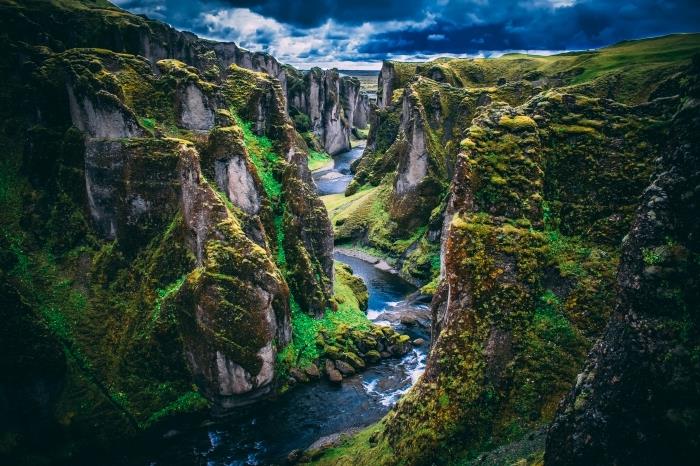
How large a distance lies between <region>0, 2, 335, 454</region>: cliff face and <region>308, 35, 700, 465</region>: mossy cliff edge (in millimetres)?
13011

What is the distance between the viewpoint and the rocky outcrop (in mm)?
11469

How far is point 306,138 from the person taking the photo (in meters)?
144

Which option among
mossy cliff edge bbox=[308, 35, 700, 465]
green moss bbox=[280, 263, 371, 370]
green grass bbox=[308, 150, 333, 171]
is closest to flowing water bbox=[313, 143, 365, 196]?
green grass bbox=[308, 150, 333, 171]

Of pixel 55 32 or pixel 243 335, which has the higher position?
pixel 55 32

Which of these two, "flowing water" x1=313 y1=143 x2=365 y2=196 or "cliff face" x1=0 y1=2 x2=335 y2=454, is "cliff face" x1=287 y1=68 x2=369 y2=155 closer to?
"flowing water" x1=313 y1=143 x2=365 y2=196

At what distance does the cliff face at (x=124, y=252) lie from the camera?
31.1 metres

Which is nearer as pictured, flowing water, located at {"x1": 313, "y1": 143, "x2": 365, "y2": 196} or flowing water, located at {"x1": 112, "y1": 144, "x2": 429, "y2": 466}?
flowing water, located at {"x1": 112, "y1": 144, "x2": 429, "y2": 466}

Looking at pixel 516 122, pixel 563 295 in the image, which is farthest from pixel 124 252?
pixel 563 295

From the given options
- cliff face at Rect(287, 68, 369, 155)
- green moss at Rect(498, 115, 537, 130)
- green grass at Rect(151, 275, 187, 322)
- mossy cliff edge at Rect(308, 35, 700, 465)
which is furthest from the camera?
cliff face at Rect(287, 68, 369, 155)

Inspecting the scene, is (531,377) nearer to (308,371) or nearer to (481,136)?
(481,136)

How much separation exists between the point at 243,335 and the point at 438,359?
57.3 feet

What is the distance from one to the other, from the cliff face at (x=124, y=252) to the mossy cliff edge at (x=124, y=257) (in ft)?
0.33

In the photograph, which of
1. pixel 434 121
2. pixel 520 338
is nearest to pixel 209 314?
pixel 520 338

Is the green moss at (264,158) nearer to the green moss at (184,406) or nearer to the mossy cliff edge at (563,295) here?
the green moss at (184,406)
